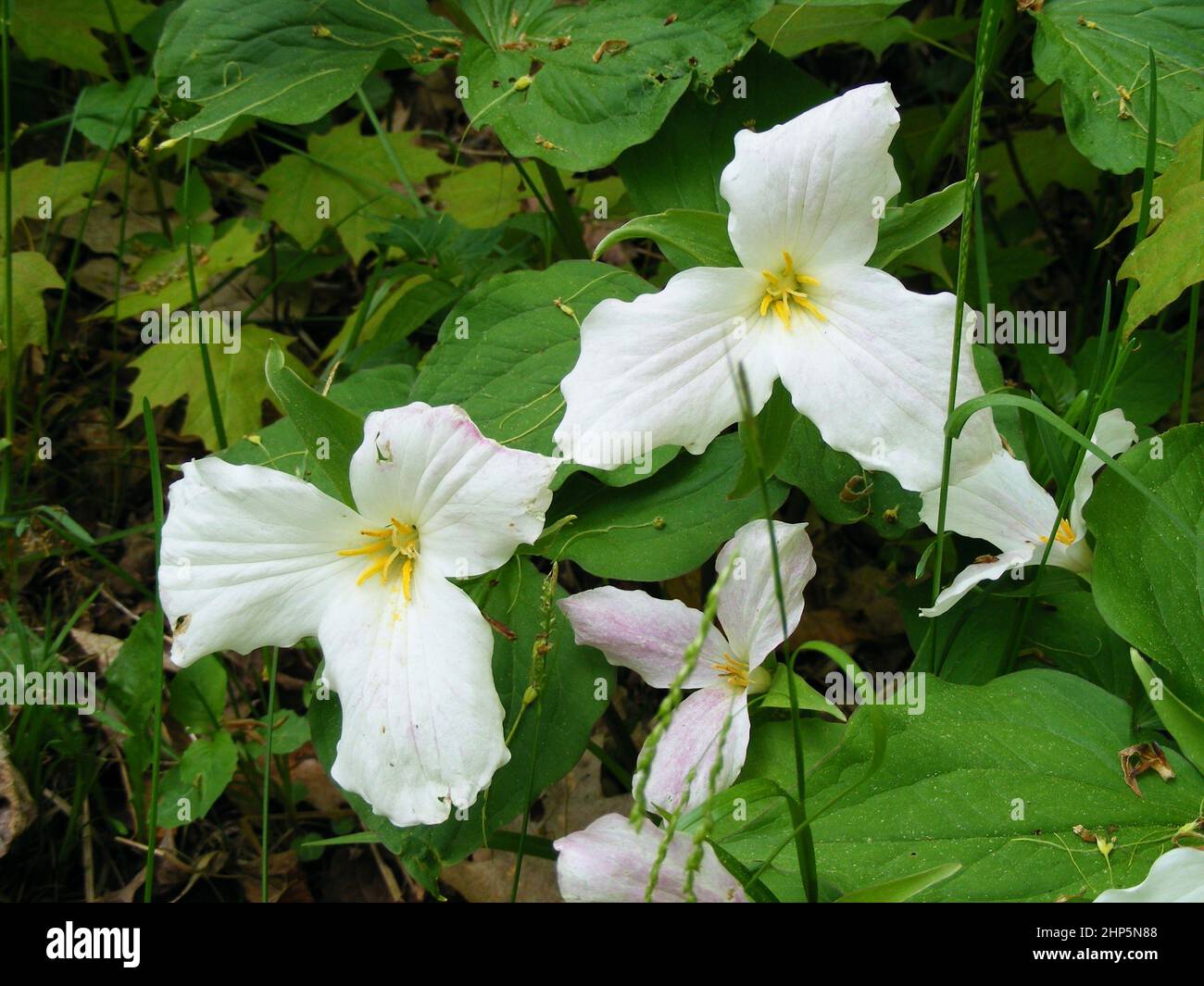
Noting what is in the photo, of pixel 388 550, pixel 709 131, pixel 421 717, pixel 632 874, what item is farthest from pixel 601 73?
pixel 632 874

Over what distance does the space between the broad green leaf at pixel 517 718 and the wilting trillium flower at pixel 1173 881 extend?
0.68m

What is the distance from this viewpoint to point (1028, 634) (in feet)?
5.25

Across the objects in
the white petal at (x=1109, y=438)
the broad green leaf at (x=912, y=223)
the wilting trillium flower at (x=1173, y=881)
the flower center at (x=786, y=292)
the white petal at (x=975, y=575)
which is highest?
the broad green leaf at (x=912, y=223)

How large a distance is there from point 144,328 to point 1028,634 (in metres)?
1.85

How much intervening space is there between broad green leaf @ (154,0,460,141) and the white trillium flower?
0.78 metres

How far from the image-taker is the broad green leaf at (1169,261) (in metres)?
1.35

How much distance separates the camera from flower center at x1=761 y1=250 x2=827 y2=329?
1.41 meters

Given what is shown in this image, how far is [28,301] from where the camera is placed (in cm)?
219

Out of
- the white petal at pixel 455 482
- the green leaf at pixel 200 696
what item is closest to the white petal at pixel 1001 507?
the white petal at pixel 455 482

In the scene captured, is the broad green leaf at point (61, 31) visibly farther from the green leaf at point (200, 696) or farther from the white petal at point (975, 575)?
the white petal at point (975, 575)

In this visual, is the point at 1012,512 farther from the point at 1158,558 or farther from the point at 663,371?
the point at 663,371

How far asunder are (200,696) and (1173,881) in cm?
152

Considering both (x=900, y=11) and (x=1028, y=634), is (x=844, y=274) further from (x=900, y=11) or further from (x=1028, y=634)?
(x=900, y=11)

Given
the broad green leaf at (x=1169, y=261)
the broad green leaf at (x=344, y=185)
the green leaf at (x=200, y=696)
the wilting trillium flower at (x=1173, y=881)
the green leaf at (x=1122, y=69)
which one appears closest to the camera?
the wilting trillium flower at (x=1173, y=881)
